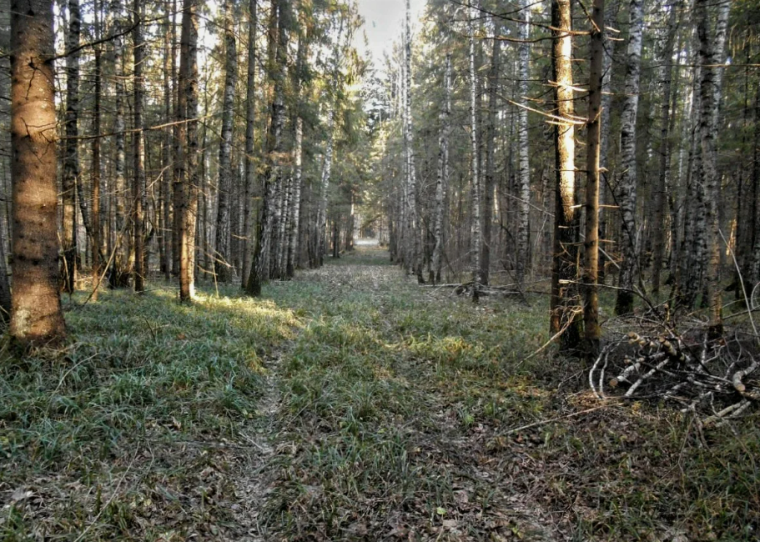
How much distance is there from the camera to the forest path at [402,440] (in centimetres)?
348

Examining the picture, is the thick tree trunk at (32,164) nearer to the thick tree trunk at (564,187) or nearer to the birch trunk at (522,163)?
the thick tree trunk at (564,187)

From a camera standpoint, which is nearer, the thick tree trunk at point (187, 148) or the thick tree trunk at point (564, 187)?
the thick tree trunk at point (564, 187)

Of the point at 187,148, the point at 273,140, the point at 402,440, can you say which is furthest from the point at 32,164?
the point at 273,140

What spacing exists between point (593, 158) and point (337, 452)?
15.6 ft

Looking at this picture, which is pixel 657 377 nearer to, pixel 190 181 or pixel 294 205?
pixel 190 181

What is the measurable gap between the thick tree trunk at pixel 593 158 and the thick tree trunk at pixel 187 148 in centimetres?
783

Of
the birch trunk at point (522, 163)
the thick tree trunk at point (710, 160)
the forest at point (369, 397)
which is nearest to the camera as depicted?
the forest at point (369, 397)

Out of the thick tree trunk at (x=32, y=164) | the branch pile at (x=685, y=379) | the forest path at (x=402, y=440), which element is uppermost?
the thick tree trunk at (x=32, y=164)

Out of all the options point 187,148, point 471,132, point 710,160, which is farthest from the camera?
point 471,132

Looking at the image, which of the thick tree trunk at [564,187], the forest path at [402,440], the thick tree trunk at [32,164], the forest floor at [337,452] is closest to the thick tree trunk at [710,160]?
the thick tree trunk at [564,187]

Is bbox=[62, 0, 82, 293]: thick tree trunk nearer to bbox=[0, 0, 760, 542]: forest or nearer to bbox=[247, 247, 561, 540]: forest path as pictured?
bbox=[0, 0, 760, 542]: forest

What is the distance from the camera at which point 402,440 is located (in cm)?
456

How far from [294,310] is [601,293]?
10421 millimetres

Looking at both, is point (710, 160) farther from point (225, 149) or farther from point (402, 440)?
point (225, 149)
